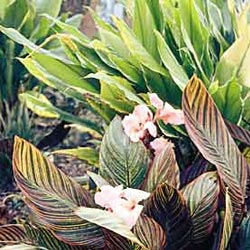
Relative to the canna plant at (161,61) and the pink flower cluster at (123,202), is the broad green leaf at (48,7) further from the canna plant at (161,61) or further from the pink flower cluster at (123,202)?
the pink flower cluster at (123,202)

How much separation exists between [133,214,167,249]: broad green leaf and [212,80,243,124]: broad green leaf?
0.51m

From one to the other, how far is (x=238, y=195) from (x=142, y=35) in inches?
29.5

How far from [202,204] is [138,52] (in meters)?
0.62

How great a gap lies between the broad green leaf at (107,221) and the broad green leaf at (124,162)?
0.27 meters

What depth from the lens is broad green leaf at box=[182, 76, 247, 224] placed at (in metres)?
1.33

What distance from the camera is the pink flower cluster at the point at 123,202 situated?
1.23m

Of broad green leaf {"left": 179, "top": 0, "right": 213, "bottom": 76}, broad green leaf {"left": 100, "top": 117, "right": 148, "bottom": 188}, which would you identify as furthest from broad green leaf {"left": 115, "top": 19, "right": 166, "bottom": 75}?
broad green leaf {"left": 100, "top": 117, "right": 148, "bottom": 188}

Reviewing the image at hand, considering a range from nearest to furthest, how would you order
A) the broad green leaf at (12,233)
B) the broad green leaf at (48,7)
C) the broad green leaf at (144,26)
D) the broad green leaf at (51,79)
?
1. the broad green leaf at (12,233)
2. the broad green leaf at (144,26)
3. the broad green leaf at (51,79)
4. the broad green leaf at (48,7)

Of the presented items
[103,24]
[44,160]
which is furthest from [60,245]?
[103,24]

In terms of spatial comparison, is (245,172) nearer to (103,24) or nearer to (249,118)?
(249,118)

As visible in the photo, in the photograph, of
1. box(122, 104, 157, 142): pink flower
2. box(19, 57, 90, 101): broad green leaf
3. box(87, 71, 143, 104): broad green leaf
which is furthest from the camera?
box(19, 57, 90, 101): broad green leaf

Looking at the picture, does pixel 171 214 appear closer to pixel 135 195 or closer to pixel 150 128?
pixel 135 195

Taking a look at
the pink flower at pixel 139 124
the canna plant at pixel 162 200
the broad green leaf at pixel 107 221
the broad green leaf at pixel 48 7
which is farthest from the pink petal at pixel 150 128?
the broad green leaf at pixel 48 7

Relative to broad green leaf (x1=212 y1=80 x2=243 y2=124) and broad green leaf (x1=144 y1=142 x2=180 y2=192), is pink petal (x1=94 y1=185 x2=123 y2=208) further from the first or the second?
broad green leaf (x1=212 y1=80 x2=243 y2=124)
